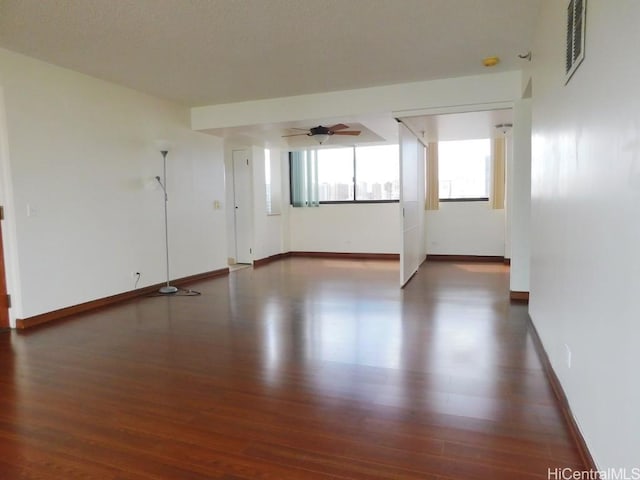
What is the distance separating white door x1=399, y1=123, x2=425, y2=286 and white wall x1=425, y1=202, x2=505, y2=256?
0.68 metres

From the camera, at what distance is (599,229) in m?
1.62

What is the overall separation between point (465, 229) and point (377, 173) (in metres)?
2.14


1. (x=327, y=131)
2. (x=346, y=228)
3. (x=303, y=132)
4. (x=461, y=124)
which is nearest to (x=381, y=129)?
(x=327, y=131)

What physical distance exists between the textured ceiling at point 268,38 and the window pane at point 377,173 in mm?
3651

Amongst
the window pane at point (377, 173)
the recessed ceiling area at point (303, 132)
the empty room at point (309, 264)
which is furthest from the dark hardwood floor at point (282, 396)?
the window pane at point (377, 173)

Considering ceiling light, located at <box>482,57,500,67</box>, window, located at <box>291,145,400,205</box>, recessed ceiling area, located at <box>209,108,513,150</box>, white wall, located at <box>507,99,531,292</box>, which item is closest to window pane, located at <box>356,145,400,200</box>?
window, located at <box>291,145,400,205</box>

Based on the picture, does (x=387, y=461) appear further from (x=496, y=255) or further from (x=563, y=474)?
(x=496, y=255)

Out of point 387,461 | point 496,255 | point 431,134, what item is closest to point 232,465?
point 387,461

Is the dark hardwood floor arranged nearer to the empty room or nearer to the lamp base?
the empty room

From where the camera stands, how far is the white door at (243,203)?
8094mm

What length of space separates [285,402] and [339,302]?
2561mm

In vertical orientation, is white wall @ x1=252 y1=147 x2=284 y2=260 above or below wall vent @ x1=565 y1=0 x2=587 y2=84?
below

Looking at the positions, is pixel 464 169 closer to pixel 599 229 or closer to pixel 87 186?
pixel 87 186

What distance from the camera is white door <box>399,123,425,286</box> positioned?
18.7ft
